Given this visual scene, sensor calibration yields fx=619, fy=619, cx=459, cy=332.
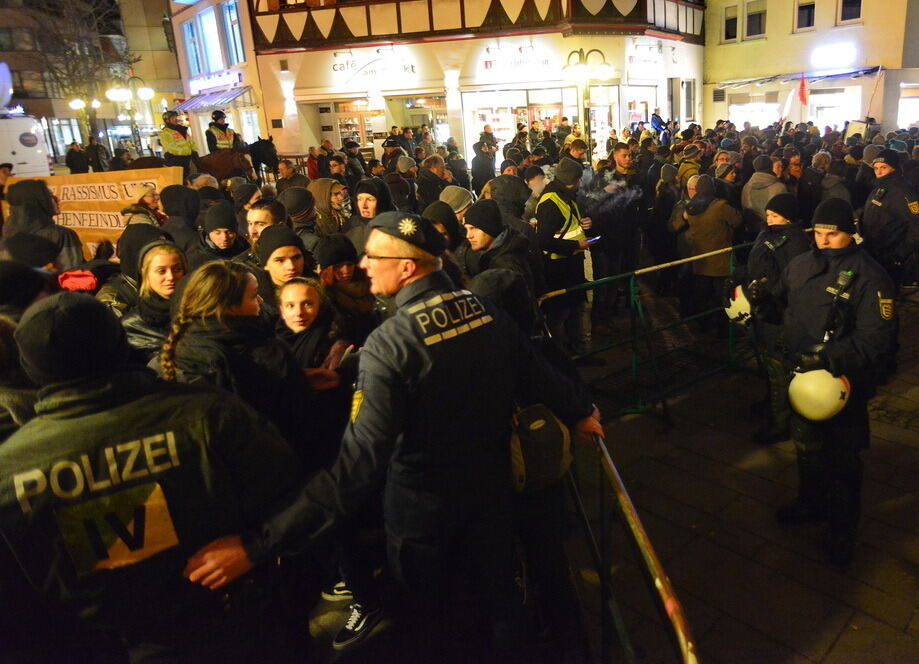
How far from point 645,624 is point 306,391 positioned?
232 centimetres

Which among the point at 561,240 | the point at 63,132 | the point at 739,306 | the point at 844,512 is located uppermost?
the point at 63,132

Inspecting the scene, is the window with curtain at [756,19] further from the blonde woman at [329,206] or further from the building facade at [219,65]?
the blonde woman at [329,206]

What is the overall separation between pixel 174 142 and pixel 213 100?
14222mm

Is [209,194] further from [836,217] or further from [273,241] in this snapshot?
[836,217]

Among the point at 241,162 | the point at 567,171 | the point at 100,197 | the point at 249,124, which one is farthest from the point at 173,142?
the point at 249,124

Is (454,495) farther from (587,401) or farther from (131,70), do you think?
(131,70)

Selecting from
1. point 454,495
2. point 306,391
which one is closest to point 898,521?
point 454,495

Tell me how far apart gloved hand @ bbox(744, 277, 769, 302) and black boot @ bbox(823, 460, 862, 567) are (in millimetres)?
1598

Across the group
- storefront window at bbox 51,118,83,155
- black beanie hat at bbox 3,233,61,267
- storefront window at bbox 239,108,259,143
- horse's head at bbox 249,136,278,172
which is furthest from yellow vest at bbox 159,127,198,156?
storefront window at bbox 51,118,83,155

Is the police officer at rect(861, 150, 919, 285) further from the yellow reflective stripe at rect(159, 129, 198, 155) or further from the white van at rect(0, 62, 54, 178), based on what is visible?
the white van at rect(0, 62, 54, 178)

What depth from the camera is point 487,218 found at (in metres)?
4.73

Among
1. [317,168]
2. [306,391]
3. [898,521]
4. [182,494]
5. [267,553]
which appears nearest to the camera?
[182,494]

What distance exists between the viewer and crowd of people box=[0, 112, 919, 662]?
72.7 inches

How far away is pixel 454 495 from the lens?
2482mm
